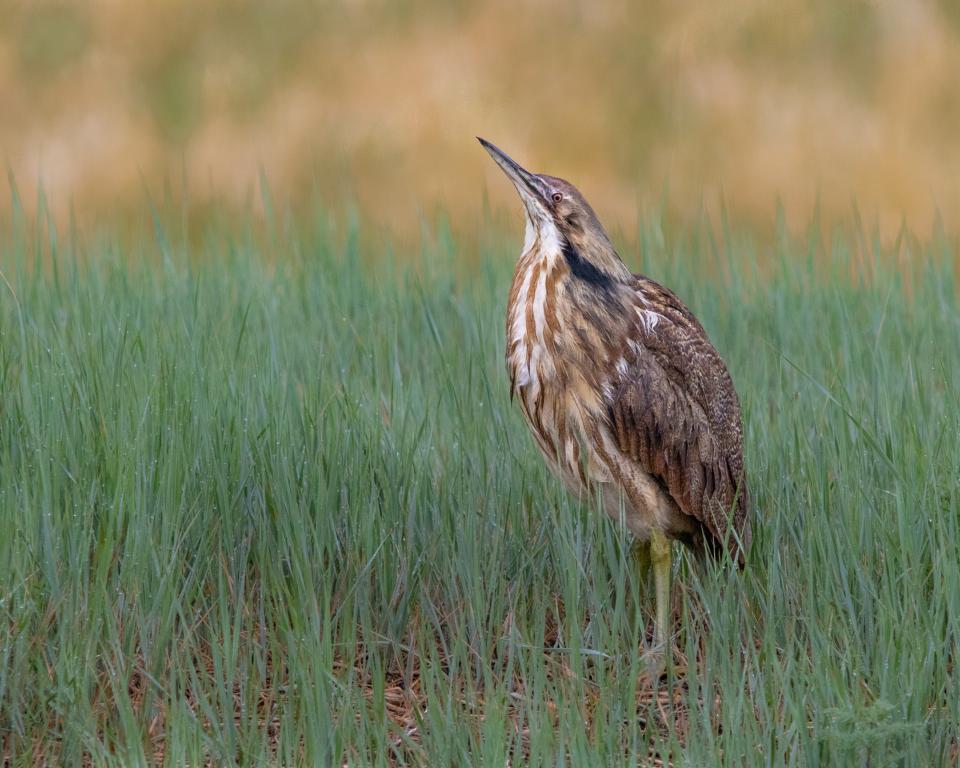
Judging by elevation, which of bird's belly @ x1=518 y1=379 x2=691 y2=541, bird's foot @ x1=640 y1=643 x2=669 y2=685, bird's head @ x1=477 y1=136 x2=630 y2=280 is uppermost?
bird's head @ x1=477 y1=136 x2=630 y2=280

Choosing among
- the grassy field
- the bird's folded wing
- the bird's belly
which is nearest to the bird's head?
the bird's folded wing

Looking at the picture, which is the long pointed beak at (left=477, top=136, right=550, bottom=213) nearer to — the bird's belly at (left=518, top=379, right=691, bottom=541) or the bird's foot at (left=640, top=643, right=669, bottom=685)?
the bird's belly at (left=518, top=379, right=691, bottom=541)

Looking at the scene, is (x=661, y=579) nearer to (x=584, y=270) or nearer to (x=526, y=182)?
(x=584, y=270)

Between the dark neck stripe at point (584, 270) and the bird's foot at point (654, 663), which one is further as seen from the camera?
Result: the dark neck stripe at point (584, 270)

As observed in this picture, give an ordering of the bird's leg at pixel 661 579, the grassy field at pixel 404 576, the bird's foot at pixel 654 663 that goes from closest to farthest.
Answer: the grassy field at pixel 404 576 < the bird's foot at pixel 654 663 < the bird's leg at pixel 661 579

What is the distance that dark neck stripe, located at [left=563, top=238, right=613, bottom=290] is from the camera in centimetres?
467

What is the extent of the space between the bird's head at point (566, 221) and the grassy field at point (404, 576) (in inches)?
22.6

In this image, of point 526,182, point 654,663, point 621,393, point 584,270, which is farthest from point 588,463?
point 526,182

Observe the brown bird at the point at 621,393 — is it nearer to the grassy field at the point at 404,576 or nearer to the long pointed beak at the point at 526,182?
the long pointed beak at the point at 526,182

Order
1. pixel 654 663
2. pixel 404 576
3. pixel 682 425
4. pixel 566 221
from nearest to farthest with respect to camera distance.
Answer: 1. pixel 654 663
2. pixel 404 576
3. pixel 682 425
4. pixel 566 221

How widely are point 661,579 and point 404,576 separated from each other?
77cm

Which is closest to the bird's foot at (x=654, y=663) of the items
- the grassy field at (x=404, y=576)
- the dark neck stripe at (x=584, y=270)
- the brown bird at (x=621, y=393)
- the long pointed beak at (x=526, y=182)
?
the grassy field at (x=404, y=576)

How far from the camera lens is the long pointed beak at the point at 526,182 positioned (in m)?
4.73

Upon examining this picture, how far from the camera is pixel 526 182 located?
187 inches
